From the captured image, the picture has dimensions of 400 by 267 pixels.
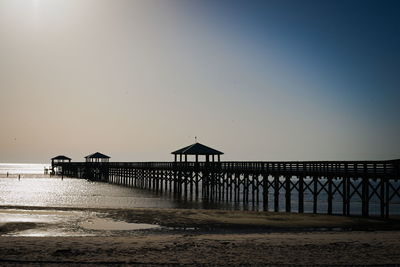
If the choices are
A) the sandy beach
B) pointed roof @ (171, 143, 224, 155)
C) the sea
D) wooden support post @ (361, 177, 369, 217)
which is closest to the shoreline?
wooden support post @ (361, 177, 369, 217)

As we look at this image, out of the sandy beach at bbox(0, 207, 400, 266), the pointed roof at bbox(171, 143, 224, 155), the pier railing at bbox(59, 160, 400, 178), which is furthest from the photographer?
the pointed roof at bbox(171, 143, 224, 155)

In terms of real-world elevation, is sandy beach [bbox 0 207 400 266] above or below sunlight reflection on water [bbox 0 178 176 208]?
above

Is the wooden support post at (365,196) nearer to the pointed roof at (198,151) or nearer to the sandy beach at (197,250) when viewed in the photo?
the sandy beach at (197,250)

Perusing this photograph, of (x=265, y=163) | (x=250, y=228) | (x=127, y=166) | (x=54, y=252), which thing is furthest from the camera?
(x=127, y=166)

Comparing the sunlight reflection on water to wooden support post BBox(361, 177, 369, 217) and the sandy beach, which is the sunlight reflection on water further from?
the sandy beach

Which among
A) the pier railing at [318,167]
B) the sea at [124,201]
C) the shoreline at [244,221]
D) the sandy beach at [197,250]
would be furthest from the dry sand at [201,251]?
the sea at [124,201]

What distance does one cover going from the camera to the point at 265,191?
119ft

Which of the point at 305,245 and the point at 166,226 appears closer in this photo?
the point at 305,245

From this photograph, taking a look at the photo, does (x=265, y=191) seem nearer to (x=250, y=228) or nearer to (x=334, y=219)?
(x=334, y=219)

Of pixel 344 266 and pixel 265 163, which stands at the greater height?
pixel 265 163

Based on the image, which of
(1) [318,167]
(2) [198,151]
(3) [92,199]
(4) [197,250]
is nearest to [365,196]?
(1) [318,167]

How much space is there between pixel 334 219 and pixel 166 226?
369 inches

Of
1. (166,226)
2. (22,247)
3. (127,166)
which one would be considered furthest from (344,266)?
(127,166)

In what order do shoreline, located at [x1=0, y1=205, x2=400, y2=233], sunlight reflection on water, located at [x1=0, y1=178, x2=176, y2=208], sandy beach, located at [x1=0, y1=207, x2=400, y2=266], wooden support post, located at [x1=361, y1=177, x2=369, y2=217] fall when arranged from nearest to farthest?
sandy beach, located at [x1=0, y1=207, x2=400, y2=266] → shoreline, located at [x1=0, y1=205, x2=400, y2=233] → wooden support post, located at [x1=361, y1=177, x2=369, y2=217] → sunlight reflection on water, located at [x1=0, y1=178, x2=176, y2=208]
